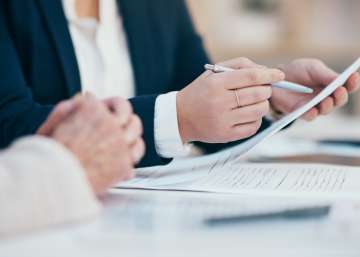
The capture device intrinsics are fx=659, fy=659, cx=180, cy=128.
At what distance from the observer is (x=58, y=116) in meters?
0.65

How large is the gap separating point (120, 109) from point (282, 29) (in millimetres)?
2015

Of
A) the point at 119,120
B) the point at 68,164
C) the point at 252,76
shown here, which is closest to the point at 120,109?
the point at 119,120

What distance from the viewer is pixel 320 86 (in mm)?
1076

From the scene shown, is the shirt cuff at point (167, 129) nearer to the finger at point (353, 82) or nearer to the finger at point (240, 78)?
the finger at point (240, 78)

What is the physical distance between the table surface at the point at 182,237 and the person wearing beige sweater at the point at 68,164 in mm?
16

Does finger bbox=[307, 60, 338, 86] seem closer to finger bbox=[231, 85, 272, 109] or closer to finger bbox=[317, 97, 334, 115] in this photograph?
finger bbox=[317, 97, 334, 115]

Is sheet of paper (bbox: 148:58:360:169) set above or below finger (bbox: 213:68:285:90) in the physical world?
below

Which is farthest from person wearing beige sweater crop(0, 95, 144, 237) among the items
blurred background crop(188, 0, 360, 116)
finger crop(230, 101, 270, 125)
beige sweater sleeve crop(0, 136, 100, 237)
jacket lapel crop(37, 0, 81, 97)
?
blurred background crop(188, 0, 360, 116)

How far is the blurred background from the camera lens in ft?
8.32

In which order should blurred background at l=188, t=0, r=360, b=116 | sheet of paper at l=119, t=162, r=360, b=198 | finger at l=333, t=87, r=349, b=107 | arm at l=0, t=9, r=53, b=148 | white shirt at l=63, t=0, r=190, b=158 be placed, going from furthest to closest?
blurred background at l=188, t=0, r=360, b=116
white shirt at l=63, t=0, r=190, b=158
finger at l=333, t=87, r=349, b=107
arm at l=0, t=9, r=53, b=148
sheet of paper at l=119, t=162, r=360, b=198

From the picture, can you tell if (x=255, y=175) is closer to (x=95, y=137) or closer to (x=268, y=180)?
(x=268, y=180)

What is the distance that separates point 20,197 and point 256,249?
0.19 m

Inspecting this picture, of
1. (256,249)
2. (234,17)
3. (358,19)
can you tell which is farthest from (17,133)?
(358,19)

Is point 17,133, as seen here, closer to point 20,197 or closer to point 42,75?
point 42,75
